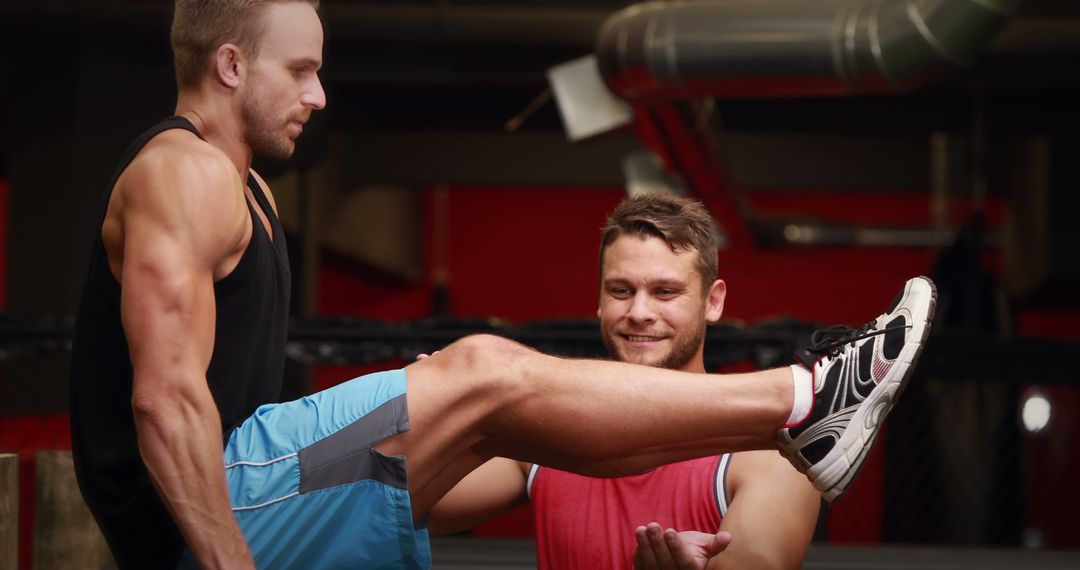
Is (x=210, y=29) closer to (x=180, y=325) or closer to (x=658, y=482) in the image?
(x=180, y=325)

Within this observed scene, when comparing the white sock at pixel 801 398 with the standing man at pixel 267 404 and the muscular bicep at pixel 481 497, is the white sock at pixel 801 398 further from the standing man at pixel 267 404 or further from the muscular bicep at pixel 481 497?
the muscular bicep at pixel 481 497

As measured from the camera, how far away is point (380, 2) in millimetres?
4375

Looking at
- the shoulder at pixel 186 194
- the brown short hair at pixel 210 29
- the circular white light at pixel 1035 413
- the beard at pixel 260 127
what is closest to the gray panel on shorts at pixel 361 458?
the shoulder at pixel 186 194

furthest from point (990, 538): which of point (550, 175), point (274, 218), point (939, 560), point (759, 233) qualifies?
point (550, 175)

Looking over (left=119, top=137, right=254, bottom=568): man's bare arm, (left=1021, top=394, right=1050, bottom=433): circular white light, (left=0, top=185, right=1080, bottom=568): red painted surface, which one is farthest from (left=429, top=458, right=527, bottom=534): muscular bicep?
(left=1021, top=394, right=1050, bottom=433): circular white light

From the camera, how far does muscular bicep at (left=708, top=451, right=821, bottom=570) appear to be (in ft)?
5.04

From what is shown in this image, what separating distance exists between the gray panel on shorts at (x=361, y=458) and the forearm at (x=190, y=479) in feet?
0.38

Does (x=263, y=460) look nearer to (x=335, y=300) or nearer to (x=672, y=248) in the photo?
(x=672, y=248)

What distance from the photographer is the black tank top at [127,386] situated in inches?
58.3

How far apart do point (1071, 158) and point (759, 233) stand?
5.90 feet

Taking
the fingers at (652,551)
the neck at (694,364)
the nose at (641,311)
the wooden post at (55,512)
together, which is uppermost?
the nose at (641,311)

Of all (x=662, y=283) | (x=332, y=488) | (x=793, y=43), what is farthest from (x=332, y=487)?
(x=793, y=43)

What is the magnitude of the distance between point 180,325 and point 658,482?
72 centimetres

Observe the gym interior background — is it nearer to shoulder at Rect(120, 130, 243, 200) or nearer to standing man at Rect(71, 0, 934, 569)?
standing man at Rect(71, 0, 934, 569)
